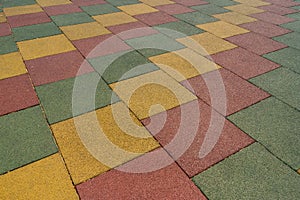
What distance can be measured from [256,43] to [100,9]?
619 centimetres

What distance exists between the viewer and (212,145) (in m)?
4.28

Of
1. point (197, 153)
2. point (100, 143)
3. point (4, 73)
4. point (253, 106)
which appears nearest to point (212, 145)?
point (197, 153)

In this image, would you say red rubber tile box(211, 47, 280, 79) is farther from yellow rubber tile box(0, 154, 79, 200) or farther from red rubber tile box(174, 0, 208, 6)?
red rubber tile box(174, 0, 208, 6)

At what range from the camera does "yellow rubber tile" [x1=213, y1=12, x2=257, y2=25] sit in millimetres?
9281

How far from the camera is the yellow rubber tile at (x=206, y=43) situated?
730cm

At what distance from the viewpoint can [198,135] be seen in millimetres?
4473

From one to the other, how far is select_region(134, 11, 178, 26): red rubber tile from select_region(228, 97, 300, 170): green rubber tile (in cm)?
519

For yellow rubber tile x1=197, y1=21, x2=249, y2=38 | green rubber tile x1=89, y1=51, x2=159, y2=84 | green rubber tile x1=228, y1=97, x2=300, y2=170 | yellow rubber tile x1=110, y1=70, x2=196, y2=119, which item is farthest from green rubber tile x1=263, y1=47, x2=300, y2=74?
green rubber tile x1=89, y1=51, x2=159, y2=84

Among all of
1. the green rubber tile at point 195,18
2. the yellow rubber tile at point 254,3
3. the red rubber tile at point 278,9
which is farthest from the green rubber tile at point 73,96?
the yellow rubber tile at point 254,3

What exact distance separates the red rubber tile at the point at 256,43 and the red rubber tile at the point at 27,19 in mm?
6628

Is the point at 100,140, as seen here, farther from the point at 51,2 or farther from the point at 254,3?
the point at 254,3

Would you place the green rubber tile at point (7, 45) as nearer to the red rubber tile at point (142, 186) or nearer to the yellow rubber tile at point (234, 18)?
the red rubber tile at point (142, 186)

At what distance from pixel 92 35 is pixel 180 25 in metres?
3.01

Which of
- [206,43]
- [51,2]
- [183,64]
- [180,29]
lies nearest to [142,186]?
[183,64]
